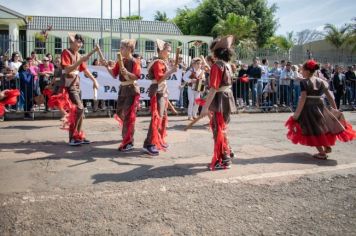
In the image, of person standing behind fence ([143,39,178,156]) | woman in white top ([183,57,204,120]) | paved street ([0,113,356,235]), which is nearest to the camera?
paved street ([0,113,356,235])

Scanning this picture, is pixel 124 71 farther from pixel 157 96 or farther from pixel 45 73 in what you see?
pixel 45 73

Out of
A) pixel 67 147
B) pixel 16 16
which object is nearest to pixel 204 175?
pixel 67 147

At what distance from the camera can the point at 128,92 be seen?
727 centimetres

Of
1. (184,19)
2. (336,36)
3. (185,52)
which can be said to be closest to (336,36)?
(336,36)

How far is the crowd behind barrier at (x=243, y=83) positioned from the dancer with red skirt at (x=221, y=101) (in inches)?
181

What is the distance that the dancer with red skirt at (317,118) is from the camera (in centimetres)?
685

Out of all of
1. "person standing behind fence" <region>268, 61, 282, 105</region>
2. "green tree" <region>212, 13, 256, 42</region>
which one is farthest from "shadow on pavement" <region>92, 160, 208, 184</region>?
"green tree" <region>212, 13, 256, 42</region>

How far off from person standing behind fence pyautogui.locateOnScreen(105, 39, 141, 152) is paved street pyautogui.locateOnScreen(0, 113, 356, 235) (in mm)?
357

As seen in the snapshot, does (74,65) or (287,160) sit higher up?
(74,65)

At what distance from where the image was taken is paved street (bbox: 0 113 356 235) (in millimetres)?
3936

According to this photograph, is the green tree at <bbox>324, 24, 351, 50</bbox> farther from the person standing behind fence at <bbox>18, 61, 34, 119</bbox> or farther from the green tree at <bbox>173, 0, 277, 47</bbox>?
the person standing behind fence at <bbox>18, 61, 34, 119</bbox>

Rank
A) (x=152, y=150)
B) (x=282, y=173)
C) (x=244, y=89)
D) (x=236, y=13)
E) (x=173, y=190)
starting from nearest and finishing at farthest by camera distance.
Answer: (x=173, y=190), (x=282, y=173), (x=152, y=150), (x=244, y=89), (x=236, y=13)

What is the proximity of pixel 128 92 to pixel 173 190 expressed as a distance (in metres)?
2.85

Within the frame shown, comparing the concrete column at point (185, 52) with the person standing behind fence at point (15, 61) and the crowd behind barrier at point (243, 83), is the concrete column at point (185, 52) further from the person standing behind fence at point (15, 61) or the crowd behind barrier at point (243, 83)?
the person standing behind fence at point (15, 61)
